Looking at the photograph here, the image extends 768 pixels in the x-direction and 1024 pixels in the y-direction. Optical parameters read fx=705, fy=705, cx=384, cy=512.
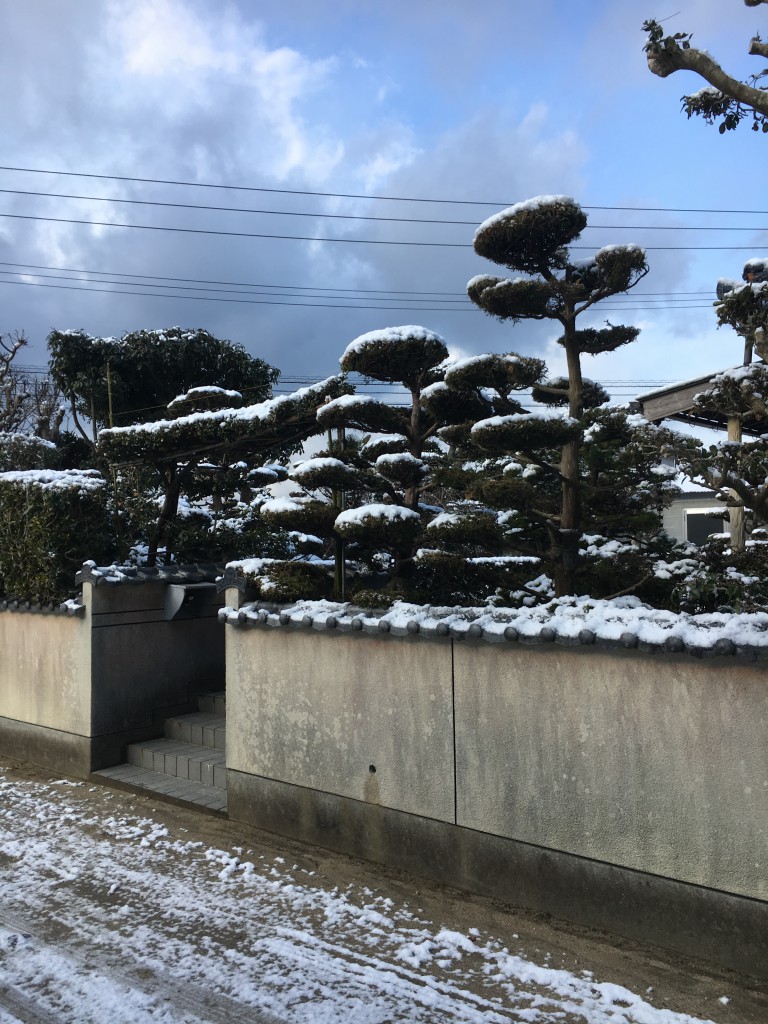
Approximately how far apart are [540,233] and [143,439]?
553cm

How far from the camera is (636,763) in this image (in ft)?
13.7

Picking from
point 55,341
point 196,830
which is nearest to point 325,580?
point 196,830

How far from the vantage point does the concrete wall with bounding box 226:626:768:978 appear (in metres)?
3.87

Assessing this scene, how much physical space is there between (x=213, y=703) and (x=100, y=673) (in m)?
1.46

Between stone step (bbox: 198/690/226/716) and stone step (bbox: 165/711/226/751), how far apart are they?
0.19 ft

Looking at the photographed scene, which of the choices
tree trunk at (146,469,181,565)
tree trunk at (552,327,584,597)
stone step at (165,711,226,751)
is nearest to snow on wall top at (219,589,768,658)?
tree trunk at (552,327,584,597)

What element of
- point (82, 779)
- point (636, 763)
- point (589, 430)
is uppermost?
point (589, 430)

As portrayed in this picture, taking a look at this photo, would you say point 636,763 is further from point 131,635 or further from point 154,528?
point 154,528

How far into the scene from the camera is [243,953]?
4227mm

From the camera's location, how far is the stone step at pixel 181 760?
733cm

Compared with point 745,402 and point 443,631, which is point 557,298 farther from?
point 443,631

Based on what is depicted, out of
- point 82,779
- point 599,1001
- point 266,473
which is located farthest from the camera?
point 266,473

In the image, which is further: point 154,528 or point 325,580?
point 154,528

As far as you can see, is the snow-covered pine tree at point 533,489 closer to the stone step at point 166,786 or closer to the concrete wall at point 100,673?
the stone step at point 166,786
